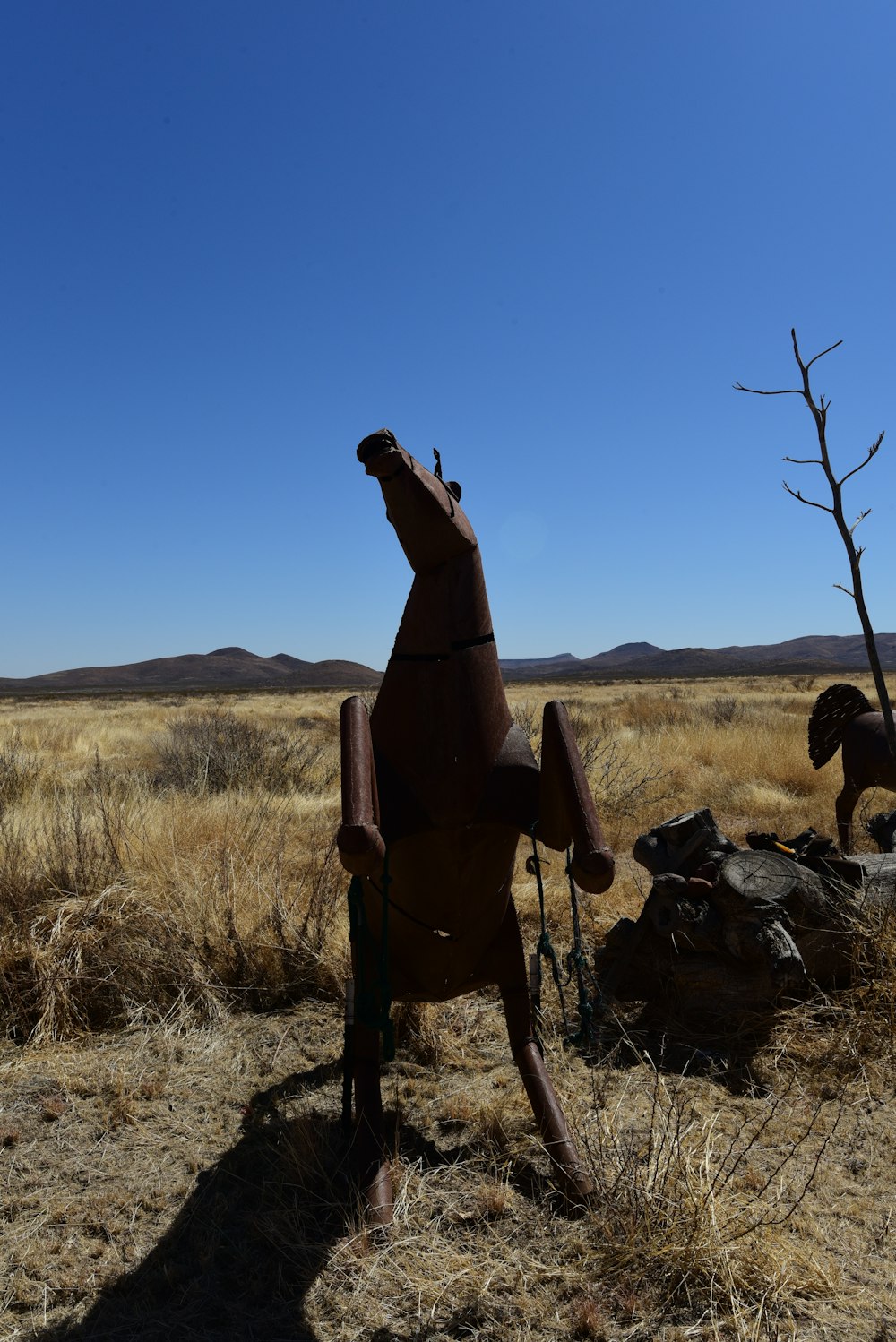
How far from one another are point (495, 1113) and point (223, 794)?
16.9ft

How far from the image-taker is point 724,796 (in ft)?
28.8

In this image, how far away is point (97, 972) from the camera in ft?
12.6

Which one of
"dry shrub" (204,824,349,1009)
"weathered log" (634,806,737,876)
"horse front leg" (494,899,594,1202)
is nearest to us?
"horse front leg" (494,899,594,1202)

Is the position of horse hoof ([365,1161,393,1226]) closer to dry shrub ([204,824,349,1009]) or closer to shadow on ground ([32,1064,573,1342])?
shadow on ground ([32,1064,573,1342])

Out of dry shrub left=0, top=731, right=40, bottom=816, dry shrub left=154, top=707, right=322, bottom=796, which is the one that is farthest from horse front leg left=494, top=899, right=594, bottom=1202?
dry shrub left=0, top=731, right=40, bottom=816

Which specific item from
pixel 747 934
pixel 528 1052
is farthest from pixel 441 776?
pixel 747 934

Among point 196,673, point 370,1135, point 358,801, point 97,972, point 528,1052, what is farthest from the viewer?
Answer: point 196,673

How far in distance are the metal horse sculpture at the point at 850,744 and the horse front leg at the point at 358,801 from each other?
385 centimetres

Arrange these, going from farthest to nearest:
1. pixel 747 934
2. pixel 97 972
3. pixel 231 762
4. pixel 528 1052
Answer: pixel 231 762 < pixel 97 972 < pixel 747 934 < pixel 528 1052

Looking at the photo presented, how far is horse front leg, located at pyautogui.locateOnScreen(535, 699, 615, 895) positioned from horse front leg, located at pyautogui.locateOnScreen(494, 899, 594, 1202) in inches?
21.4

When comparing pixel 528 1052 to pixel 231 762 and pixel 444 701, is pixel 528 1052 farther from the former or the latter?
pixel 231 762

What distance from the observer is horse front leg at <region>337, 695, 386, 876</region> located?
82.9 inches

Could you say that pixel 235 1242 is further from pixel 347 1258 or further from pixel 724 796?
pixel 724 796

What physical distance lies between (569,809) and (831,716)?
162 inches
